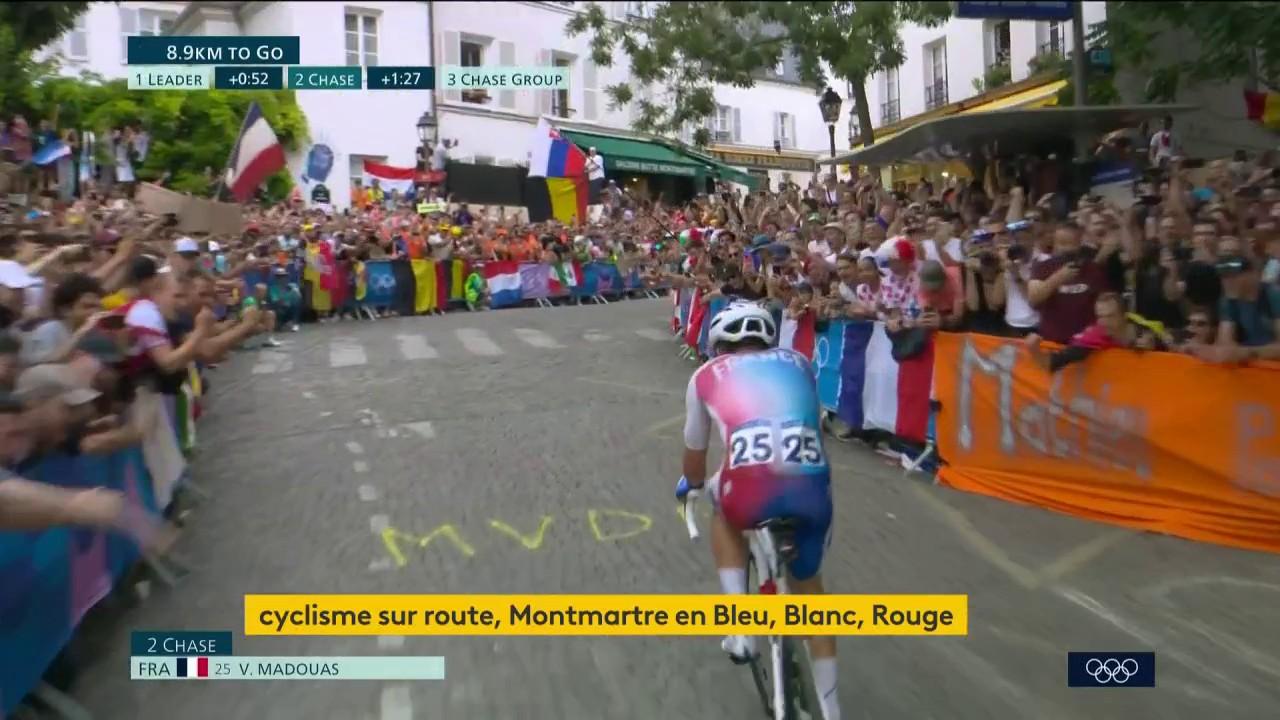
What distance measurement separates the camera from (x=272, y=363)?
16.0m

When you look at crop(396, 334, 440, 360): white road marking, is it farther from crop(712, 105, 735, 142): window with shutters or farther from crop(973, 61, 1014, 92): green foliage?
crop(973, 61, 1014, 92): green foliage

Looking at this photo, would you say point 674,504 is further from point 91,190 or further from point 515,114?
point 515,114

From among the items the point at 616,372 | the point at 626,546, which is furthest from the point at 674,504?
the point at 616,372

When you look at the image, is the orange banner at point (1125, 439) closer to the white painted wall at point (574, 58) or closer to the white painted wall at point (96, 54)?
the white painted wall at point (574, 58)

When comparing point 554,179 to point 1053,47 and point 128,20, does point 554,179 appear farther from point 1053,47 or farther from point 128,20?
point 1053,47

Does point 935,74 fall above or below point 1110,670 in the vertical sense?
above

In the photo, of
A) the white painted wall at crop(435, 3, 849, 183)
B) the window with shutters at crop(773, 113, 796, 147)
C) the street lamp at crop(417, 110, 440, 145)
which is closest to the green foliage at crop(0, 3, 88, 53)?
the white painted wall at crop(435, 3, 849, 183)

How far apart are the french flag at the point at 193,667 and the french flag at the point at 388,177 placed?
58.4 feet

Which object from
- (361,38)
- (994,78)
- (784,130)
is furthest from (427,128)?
(994,78)

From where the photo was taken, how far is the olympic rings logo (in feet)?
16.4

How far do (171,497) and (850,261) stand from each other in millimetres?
6498

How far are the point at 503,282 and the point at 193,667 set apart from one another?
20720mm

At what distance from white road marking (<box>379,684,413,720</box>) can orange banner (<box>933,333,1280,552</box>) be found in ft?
17.1

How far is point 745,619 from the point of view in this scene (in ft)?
14.8
